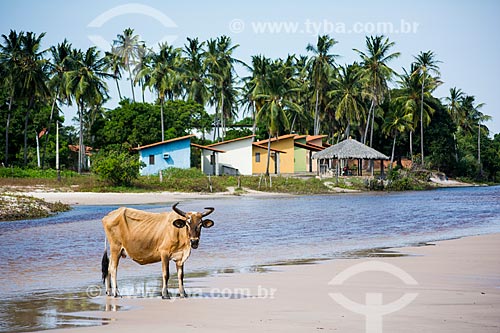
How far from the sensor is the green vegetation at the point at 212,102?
2434 inches

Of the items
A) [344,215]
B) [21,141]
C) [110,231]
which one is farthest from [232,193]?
[110,231]

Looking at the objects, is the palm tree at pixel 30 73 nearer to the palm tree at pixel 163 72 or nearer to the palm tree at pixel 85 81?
the palm tree at pixel 85 81

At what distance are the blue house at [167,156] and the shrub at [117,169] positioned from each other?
46.5 ft

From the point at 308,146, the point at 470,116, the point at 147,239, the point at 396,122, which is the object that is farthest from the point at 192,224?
the point at 470,116

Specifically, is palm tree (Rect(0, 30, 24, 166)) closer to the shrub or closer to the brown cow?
the shrub

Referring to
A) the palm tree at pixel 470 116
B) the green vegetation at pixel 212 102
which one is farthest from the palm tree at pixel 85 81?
the palm tree at pixel 470 116

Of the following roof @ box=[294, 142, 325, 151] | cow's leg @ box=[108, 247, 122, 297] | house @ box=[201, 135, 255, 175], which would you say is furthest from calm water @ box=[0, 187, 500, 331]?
roof @ box=[294, 142, 325, 151]

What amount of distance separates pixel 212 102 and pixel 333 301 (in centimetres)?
6768

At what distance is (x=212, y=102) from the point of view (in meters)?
75.8

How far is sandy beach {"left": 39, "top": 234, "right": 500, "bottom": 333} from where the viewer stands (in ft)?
24.3

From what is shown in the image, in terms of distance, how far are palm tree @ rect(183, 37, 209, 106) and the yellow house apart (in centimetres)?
1117

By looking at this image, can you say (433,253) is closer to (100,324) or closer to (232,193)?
(100,324)

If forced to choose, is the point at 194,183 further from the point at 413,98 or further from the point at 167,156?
the point at 413,98

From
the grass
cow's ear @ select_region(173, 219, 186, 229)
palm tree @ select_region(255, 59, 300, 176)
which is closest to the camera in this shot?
cow's ear @ select_region(173, 219, 186, 229)
